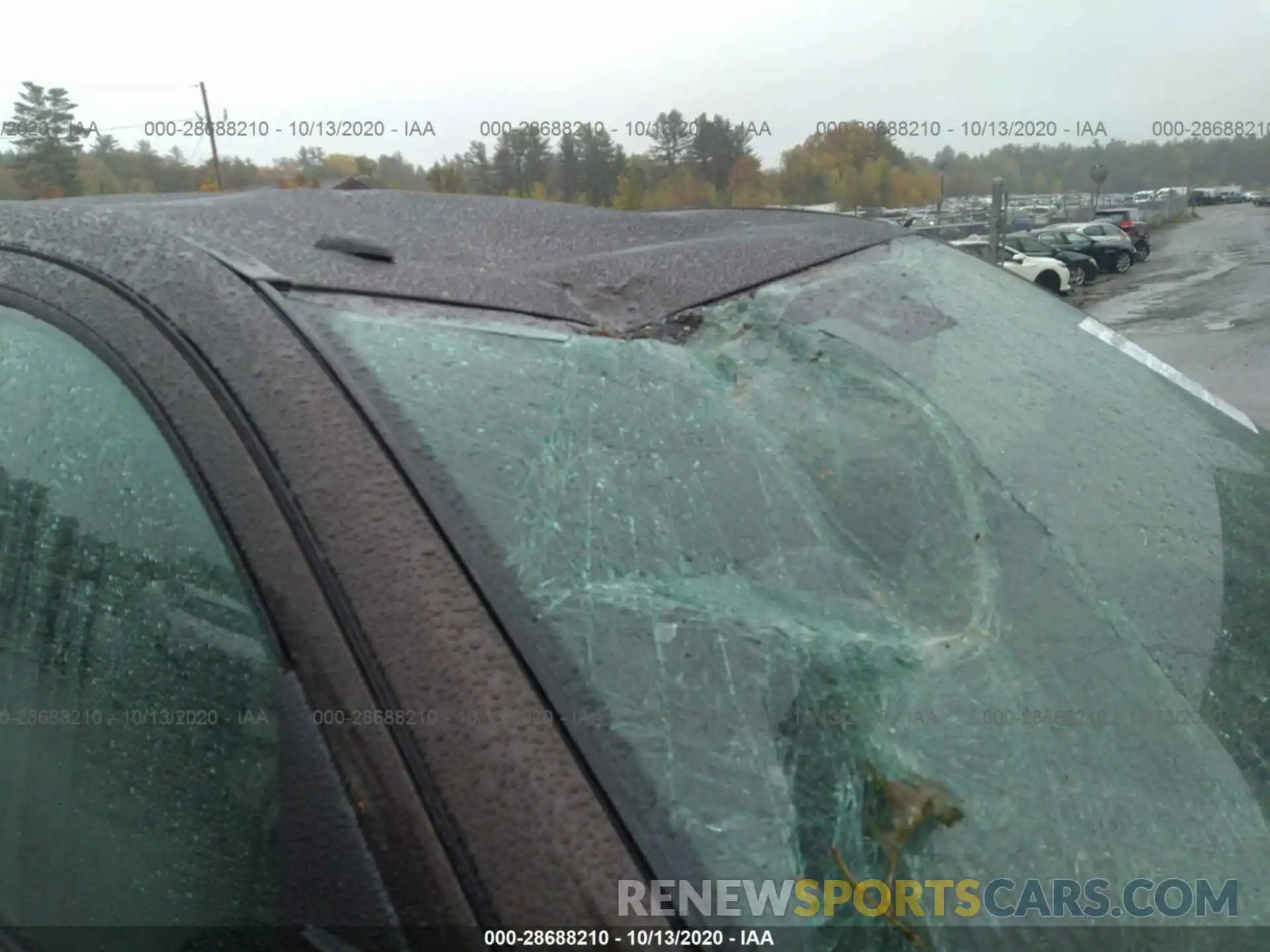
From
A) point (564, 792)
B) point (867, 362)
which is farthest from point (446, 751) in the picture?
point (867, 362)

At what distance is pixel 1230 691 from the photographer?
4.75ft

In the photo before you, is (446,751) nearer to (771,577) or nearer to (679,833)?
(679,833)

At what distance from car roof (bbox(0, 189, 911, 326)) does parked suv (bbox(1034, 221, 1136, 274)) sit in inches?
1085

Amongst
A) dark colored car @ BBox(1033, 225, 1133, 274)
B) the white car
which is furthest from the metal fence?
dark colored car @ BBox(1033, 225, 1133, 274)

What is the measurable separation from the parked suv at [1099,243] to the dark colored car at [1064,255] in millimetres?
637

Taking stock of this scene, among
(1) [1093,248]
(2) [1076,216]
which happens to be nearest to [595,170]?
(1) [1093,248]

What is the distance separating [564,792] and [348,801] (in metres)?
0.23

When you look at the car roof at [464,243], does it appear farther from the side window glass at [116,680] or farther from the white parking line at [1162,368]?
the white parking line at [1162,368]

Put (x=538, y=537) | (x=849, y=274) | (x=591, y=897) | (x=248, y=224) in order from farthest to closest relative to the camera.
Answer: (x=849, y=274) → (x=248, y=224) → (x=538, y=537) → (x=591, y=897)

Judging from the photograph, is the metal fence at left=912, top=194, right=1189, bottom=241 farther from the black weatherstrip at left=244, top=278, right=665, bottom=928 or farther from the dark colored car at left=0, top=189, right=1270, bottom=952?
the black weatherstrip at left=244, top=278, right=665, bottom=928

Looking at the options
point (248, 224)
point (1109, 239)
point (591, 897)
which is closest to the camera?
point (591, 897)

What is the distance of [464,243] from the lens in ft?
6.16

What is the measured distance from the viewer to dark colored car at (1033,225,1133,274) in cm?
2733

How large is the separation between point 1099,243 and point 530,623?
98.5 ft
